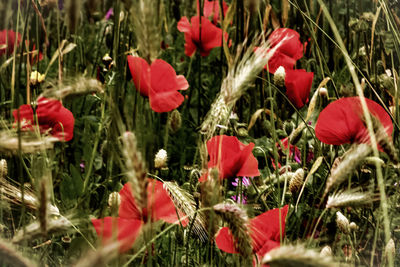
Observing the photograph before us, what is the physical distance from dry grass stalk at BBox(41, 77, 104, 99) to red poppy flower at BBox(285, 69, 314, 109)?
437 millimetres

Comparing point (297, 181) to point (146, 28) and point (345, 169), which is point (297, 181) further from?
point (146, 28)

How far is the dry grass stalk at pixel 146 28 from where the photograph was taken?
668mm

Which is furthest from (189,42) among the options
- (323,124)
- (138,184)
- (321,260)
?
(321,260)

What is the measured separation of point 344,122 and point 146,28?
0.41m

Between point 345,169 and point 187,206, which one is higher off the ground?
point 345,169

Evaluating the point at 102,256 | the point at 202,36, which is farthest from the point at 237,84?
the point at 202,36

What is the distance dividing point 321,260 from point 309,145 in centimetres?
82

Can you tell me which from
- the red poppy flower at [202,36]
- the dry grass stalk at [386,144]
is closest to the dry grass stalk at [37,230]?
the dry grass stalk at [386,144]

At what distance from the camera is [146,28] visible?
2.23 feet

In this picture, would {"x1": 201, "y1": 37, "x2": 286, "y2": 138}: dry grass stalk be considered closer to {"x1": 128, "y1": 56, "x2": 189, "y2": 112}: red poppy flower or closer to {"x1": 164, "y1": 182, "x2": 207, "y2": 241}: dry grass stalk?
{"x1": 164, "y1": 182, "x2": 207, "y2": 241}: dry grass stalk

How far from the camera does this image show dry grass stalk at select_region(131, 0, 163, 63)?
26.3 inches

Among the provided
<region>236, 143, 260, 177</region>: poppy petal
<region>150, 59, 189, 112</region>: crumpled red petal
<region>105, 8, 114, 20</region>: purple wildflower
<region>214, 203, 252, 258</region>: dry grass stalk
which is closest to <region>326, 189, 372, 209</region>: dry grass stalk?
<region>214, 203, 252, 258</region>: dry grass stalk

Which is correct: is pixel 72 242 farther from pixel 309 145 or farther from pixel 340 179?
pixel 309 145

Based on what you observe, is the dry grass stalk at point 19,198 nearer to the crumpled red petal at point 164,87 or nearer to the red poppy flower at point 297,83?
the crumpled red petal at point 164,87
